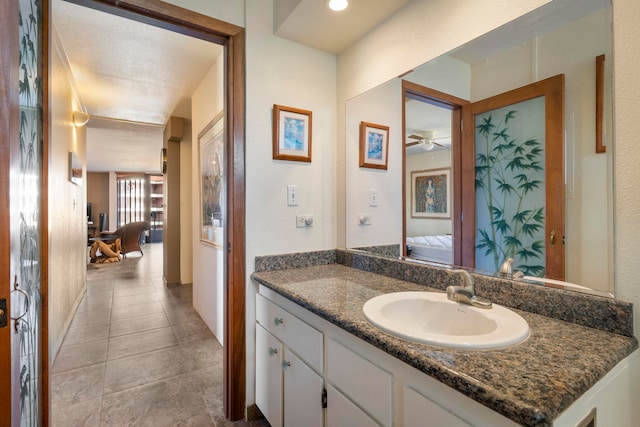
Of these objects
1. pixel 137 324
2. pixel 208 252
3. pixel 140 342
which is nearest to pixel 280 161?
pixel 208 252

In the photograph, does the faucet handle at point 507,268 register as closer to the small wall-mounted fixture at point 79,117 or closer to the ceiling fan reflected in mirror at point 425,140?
the ceiling fan reflected in mirror at point 425,140

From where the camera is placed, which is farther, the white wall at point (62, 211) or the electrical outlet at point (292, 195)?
the white wall at point (62, 211)

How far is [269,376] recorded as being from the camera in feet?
5.03

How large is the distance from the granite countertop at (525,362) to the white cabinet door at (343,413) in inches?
10.1

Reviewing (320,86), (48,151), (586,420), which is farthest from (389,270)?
(48,151)

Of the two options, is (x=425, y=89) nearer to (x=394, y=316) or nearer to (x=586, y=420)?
(x=394, y=316)

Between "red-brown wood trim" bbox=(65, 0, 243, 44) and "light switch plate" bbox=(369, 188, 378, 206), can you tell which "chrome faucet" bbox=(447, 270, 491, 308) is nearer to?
"light switch plate" bbox=(369, 188, 378, 206)

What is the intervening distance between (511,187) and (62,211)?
133 inches

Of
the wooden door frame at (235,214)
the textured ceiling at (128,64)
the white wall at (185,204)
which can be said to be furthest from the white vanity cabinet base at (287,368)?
the white wall at (185,204)

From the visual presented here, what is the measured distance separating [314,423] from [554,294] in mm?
967

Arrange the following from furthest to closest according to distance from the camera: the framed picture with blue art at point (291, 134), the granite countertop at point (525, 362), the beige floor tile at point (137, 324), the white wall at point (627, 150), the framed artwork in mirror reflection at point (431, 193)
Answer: the beige floor tile at point (137, 324), the framed picture with blue art at point (291, 134), the framed artwork in mirror reflection at point (431, 193), the white wall at point (627, 150), the granite countertop at point (525, 362)

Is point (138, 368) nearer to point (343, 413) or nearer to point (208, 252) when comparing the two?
point (208, 252)

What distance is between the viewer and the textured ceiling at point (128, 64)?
210cm

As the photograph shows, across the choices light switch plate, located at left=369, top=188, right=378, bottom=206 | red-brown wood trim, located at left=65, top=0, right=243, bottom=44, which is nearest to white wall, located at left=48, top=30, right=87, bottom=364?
red-brown wood trim, located at left=65, top=0, right=243, bottom=44
